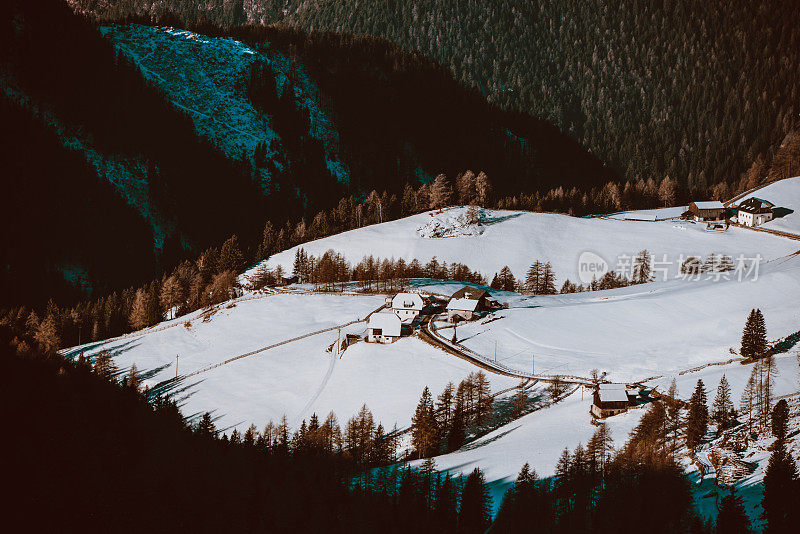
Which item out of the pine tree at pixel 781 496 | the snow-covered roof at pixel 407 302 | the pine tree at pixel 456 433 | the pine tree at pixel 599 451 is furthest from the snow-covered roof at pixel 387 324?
the pine tree at pixel 781 496

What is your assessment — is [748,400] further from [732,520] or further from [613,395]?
[732,520]

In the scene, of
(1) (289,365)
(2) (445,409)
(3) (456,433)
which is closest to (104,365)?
(1) (289,365)

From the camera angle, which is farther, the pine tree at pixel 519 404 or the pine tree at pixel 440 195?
the pine tree at pixel 440 195

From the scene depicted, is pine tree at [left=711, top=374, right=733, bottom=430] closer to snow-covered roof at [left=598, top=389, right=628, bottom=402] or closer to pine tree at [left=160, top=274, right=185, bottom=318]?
snow-covered roof at [left=598, top=389, right=628, bottom=402]

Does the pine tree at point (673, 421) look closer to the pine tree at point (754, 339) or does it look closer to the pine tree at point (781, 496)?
the pine tree at point (781, 496)

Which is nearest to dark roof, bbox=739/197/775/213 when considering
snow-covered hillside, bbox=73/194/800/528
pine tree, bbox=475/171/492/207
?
snow-covered hillside, bbox=73/194/800/528

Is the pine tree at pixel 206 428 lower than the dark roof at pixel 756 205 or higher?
lower

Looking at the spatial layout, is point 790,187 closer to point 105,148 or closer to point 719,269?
point 719,269
